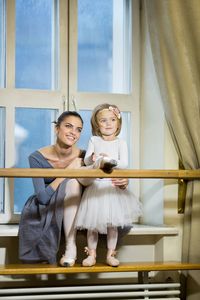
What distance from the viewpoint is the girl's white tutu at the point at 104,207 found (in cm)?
196

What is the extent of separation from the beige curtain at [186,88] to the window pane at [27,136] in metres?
0.59

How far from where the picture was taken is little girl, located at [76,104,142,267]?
196 cm

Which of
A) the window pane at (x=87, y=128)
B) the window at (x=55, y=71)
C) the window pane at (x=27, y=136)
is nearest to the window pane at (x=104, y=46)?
the window at (x=55, y=71)

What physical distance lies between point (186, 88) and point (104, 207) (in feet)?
2.05

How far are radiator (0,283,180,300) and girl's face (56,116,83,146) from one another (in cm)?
55

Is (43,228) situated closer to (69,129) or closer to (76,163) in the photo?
(76,163)

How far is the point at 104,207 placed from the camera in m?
1.97

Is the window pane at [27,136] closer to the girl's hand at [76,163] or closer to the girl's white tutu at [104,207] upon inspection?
the girl's hand at [76,163]

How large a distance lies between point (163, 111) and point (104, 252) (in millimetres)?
657

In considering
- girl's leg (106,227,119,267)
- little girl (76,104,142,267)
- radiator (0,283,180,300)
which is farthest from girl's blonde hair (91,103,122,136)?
radiator (0,283,180,300)

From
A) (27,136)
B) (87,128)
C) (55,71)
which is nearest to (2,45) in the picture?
(55,71)

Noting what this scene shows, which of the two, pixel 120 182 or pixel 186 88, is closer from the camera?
pixel 120 182

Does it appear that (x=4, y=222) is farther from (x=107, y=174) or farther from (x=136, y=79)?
(x=136, y=79)

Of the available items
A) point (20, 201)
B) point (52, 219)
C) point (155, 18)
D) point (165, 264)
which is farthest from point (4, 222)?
point (155, 18)
